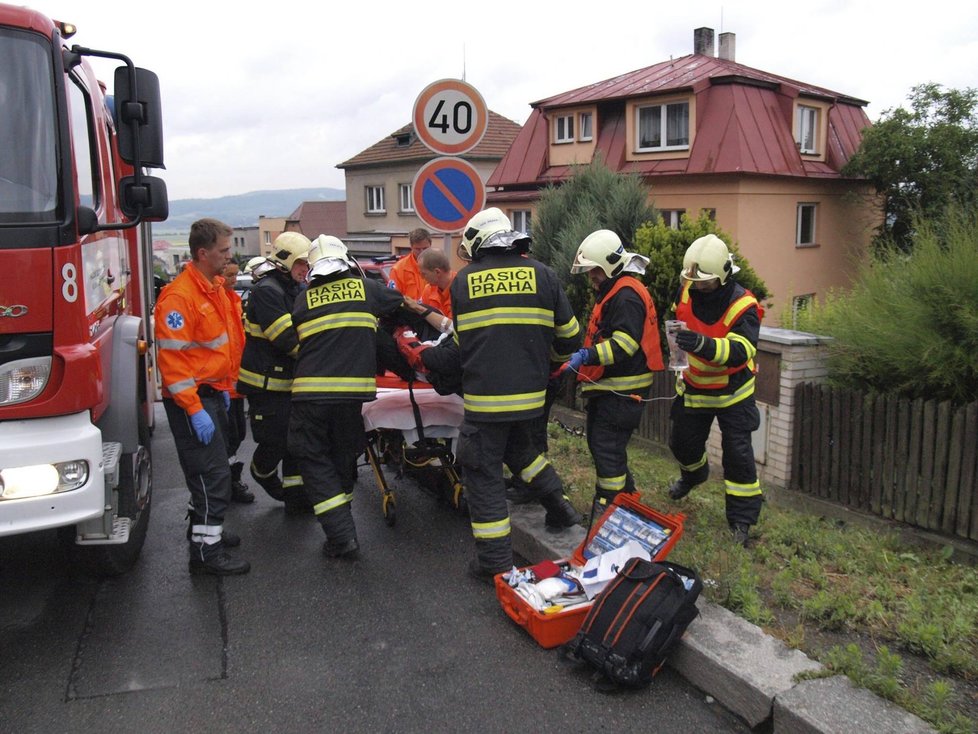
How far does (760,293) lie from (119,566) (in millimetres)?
8943

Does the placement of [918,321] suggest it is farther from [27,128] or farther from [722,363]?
[27,128]

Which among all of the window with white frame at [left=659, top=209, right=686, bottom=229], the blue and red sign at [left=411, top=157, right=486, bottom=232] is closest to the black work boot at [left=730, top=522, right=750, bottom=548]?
the blue and red sign at [left=411, top=157, right=486, bottom=232]

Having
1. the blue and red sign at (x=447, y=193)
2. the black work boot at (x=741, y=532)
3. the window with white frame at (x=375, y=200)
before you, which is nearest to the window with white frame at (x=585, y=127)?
the window with white frame at (x=375, y=200)

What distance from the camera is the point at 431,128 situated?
5926 millimetres

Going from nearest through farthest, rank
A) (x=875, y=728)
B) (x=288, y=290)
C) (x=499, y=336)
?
(x=875, y=728)
(x=499, y=336)
(x=288, y=290)

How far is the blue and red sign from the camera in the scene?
235 inches

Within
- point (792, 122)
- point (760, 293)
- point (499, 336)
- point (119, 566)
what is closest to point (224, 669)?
point (119, 566)

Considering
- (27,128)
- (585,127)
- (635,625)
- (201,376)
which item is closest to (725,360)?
(635,625)

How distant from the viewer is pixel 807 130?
1053 inches

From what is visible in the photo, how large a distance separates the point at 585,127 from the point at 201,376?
25173mm

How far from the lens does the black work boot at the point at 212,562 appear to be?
4793 mm

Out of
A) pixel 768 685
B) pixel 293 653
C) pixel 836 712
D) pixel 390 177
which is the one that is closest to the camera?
pixel 836 712

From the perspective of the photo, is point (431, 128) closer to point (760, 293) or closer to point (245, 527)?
point (245, 527)

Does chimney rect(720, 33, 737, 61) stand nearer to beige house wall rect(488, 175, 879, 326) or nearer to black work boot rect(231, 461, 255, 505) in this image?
beige house wall rect(488, 175, 879, 326)
